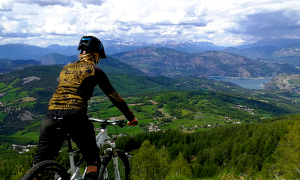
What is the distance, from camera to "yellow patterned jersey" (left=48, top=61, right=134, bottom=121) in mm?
4684

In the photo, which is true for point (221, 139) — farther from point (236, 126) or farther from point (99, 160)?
point (99, 160)

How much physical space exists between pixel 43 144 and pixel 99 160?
4.69 ft

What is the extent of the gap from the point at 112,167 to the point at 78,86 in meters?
2.87

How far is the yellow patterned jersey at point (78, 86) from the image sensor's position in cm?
468

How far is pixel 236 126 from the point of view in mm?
116250

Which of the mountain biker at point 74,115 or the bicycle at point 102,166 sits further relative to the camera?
the mountain biker at point 74,115

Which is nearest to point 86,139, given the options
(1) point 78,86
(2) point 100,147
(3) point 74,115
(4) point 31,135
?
(3) point 74,115

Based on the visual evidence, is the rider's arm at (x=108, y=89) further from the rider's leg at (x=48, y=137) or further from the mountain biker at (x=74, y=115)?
the rider's leg at (x=48, y=137)

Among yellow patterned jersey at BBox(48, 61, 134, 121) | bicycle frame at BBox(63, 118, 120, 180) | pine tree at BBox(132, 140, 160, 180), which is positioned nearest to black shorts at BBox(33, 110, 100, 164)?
yellow patterned jersey at BBox(48, 61, 134, 121)

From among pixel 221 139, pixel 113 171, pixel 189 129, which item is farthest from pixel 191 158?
pixel 113 171

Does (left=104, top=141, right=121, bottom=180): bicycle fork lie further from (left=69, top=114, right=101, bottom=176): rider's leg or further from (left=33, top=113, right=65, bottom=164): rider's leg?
(left=33, top=113, right=65, bottom=164): rider's leg

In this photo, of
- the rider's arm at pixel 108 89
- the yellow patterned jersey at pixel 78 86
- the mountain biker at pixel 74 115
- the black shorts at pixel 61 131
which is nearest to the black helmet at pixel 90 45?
the mountain biker at pixel 74 115

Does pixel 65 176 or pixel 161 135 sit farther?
pixel 161 135

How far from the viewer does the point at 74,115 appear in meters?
4.51
